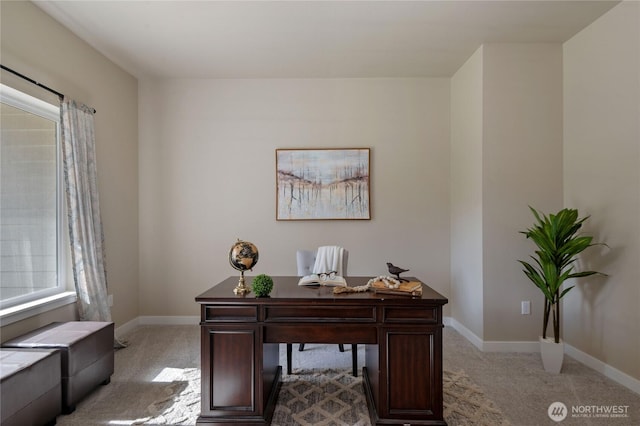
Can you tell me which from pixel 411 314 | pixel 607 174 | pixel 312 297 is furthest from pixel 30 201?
pixel 607 174

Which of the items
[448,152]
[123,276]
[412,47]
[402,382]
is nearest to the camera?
[402,382]

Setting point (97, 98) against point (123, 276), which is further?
point (123, 276)

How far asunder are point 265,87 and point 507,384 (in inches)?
155

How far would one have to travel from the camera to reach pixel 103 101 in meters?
3.45

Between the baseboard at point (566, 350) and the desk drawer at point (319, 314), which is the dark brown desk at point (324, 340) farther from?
the baseboard at point (566, 350)

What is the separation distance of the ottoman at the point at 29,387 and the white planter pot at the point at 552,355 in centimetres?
365

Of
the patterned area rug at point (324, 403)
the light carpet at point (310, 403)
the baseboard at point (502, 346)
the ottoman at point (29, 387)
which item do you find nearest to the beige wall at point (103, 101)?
the baseboard at point (502, 346)

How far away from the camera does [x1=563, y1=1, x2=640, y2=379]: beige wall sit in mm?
2518

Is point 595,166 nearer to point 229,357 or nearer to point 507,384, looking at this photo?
Result: point 507,384

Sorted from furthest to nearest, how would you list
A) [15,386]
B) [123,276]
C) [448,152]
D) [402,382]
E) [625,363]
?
[448,152] < [123,276] < [625,363] < [402,382] < [15,386]

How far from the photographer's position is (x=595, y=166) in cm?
287

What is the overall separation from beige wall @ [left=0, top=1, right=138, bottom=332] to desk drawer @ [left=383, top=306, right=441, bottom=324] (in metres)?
2.72

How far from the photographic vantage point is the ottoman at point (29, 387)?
1734mm

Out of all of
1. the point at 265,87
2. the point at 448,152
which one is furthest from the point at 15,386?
the point at 448,152
